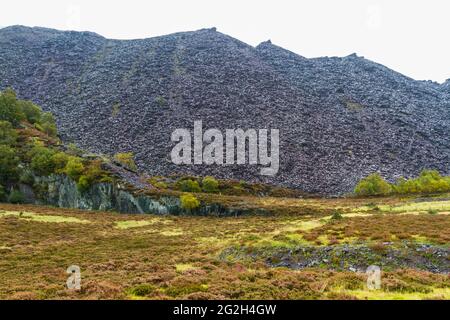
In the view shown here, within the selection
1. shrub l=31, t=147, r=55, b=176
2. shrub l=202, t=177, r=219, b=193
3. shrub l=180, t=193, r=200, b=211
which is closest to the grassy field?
shrub l=180, t=193, r=200, b=211

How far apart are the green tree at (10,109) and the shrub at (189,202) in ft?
201

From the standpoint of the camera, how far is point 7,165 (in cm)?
8100

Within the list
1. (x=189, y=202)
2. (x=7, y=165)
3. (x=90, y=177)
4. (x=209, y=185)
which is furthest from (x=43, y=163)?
(x=209, y=185)

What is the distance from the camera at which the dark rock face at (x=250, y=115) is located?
13000cm

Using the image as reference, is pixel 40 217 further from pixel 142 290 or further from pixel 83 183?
pixel 142 290

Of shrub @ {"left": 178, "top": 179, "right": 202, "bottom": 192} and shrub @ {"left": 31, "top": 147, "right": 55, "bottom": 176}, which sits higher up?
shrub @ {"left": 31, "top": 147, "right": 55, "bottom": 176}

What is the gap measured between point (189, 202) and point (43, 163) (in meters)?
33.4

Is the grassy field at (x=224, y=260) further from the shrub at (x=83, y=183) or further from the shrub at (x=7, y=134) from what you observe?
the shrub at (x=7, y=134)

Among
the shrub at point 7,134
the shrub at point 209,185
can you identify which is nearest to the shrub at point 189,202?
the shrub at point 209,185

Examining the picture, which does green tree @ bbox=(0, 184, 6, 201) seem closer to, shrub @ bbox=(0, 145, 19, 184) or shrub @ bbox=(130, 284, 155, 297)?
shrub @ bbox=(0, 145, 19, 184)

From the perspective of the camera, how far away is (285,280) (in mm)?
22172

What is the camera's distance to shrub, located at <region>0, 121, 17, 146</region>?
295 ft

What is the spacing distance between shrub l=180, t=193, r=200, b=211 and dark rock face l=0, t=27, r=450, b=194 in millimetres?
47149
